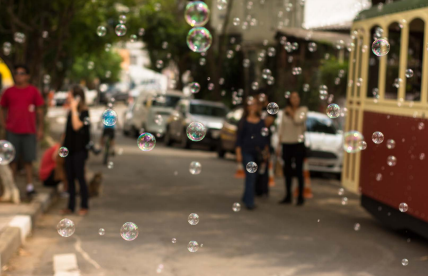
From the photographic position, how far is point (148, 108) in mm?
26891

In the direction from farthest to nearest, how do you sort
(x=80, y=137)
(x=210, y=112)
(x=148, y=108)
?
1. (x=148, y=108)
2. (x=210, y=112)
3. (x=80, y=137)

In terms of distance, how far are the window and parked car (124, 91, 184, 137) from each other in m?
16.5

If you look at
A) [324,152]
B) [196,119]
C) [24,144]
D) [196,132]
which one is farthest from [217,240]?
[196,119]

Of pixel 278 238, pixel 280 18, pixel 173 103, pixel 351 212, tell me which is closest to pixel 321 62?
pixel 173 103

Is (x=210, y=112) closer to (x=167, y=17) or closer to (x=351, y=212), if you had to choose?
(x=351, y=212)

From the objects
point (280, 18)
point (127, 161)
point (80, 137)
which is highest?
point (280, 18)

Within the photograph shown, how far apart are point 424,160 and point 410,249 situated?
0.97 meters

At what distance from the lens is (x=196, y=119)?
73.4 feet

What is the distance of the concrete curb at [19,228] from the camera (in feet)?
22.7

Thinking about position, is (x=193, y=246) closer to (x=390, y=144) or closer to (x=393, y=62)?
(x=390, y=144)

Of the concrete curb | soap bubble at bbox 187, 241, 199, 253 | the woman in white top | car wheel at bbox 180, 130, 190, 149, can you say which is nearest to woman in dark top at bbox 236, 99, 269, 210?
the woman in white top

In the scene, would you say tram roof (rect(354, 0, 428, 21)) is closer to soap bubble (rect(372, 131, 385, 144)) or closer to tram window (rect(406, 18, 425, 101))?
tram window (rect(406, 18, 425, 101))

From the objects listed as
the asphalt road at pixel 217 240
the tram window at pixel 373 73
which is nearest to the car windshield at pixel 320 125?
the asphalt road at pixel 217 240

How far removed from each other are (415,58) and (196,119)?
541 inches
